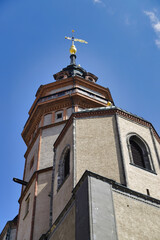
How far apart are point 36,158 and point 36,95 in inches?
289

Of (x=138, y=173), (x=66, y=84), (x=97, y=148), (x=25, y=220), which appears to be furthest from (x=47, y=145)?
(x=138, y=173)

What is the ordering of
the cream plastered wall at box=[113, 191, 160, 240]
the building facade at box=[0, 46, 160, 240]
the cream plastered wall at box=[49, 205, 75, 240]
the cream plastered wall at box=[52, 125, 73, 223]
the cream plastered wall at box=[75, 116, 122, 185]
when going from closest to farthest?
the cream plastered wall at box=[113, 191, 160, 240]
the building facade at box=[0, 46, 160, 240]
the cream plastered wall at box=[49, 205, 75, 240]
the cream plastered wall at box=[75, 116, 122, 185]
the cream plastered wall at box=[52, 125, 73, 223]

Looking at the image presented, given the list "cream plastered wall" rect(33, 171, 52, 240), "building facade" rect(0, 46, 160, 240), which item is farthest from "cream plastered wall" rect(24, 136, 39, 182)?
"cream plastered wall" rect(33, 171, 52, 240)

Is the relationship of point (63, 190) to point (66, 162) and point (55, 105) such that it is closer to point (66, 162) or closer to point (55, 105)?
point (66, 162)

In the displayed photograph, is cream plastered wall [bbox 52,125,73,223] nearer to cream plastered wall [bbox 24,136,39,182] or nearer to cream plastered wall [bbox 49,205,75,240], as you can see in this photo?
cream plastered wall [bbox 49,205,75,240]

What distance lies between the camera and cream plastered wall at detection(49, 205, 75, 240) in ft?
37.3

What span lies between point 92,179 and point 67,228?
178 cm

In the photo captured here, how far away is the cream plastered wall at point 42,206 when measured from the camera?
16.8 metres

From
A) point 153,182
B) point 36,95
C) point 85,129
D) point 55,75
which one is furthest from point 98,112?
point 55,75

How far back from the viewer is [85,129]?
15211 mm

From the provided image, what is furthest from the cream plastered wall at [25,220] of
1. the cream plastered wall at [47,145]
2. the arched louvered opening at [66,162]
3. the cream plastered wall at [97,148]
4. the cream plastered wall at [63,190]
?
the cream plastered wall at [97,148]

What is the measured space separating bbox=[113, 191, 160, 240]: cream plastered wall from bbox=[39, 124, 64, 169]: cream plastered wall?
8.51 metres

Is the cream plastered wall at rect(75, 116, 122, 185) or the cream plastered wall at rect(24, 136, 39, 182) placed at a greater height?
the cream plastered wall at rect(24, 136, 39, 182)

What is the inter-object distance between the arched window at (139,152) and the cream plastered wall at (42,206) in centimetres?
527
